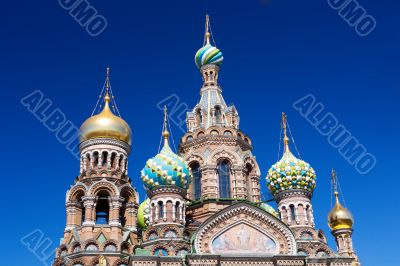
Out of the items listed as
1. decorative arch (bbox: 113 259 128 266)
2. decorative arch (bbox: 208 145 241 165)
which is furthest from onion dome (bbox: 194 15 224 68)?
decorative arch (bbox: 113 259 128 266)

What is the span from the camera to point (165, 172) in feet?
80.5

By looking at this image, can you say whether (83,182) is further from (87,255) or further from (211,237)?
(211,237)

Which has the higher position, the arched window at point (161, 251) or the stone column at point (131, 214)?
the stone column at point (131, 214)

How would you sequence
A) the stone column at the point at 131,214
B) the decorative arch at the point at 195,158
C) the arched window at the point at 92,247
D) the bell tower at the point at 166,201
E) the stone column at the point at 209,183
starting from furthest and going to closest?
the decorative arch at the point at 195,158 → the stone column at the point at 209,183 → the stone column at the point at 131,214 → the arched window at the point at 92,247 → the bell tower at the point at 166,201

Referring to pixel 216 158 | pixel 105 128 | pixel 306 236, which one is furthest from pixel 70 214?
pixel 306 236

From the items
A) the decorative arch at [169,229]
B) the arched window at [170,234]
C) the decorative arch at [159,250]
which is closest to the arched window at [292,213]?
the decorative arch at [169,229]

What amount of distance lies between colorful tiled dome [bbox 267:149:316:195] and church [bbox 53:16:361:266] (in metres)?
0.05

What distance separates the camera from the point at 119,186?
83.5 feet

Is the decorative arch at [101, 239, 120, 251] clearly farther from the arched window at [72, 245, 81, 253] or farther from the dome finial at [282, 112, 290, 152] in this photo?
the dome finial at [282, 112, 290, 152]

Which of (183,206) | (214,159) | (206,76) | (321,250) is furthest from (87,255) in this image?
(206,76)

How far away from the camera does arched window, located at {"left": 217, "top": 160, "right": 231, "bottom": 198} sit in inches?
1091

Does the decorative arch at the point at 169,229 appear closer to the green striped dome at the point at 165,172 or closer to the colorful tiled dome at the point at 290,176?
the green striped dome at the point at 165,172

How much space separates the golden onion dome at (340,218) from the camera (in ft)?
111

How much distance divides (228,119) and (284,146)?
11.0 ft
